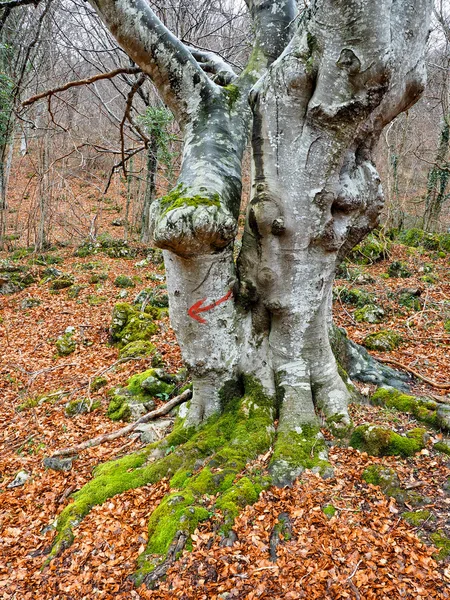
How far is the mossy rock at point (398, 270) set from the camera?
9.31 meters

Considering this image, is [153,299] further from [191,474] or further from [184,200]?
[184,200]

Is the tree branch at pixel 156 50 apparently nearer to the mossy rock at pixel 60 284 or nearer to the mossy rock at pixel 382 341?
the mossy rock at pixel 382 341

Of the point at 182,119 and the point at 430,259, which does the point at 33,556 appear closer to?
the point at 182,119

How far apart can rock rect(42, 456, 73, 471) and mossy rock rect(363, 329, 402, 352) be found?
4.32m

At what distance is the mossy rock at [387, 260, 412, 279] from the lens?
9.31m

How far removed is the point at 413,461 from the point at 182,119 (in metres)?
3.38

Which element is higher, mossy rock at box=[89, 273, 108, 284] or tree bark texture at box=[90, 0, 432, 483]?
tree bark texture at box=[90, 0, 432, 483]

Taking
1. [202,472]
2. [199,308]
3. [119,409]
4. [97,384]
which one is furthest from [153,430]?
[97,384]

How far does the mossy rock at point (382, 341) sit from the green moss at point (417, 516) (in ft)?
11.5

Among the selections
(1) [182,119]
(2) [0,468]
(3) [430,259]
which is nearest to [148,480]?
(2) [0,468]

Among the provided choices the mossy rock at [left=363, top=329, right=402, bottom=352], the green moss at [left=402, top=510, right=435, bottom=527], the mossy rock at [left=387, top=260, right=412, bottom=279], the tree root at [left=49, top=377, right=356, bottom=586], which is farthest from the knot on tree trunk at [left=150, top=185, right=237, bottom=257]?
the mossy rock at [left=387, top=260, right=412, bottom=279]

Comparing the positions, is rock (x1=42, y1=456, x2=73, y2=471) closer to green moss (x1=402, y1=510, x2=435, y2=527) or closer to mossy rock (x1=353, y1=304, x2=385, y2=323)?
green moss (x1=402, y1=510, x2=435, y2=527)

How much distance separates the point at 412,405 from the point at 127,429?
3007mm

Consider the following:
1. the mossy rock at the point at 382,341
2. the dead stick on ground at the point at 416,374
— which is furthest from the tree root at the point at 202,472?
the mossy rock at the point at 382,341
